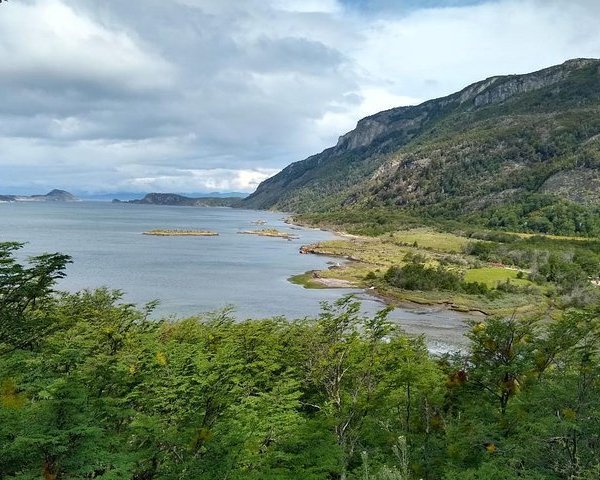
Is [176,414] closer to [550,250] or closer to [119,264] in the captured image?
[119,264]

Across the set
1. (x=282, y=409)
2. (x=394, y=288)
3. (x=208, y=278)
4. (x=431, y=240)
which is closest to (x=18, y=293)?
(x=282, y=409)

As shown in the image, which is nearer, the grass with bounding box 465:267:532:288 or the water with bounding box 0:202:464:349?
the water with bounding box 0:202:464:349

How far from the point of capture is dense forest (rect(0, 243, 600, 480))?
12204mm

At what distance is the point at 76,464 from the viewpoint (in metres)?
11.3

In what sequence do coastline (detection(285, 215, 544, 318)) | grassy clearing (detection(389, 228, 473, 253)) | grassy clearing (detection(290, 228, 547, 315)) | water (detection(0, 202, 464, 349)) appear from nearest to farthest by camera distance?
water (detection(0, 202, 464, 349)), coastline (detection(285, 215, 544, 318)), grassy clearing (detection(290, 228, 547, 315)), grassy clearing (detection(389, 228, 473, 253))

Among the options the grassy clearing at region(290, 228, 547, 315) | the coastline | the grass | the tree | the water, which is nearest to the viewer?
the tree

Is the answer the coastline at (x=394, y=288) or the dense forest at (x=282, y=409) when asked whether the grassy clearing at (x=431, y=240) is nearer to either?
the coastline at (x=394, y=288)

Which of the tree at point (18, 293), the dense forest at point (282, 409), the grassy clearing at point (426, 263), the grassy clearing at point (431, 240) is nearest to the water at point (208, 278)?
the grassy clearing at point (426, 263)

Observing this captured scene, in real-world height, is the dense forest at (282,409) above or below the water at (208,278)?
above

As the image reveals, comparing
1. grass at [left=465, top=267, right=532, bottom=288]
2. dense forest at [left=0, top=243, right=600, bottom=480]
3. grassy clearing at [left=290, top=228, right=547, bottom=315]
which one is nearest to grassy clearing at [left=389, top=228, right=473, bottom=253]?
grassy clearing at [left=290, top=228, right=547, bottom=315]

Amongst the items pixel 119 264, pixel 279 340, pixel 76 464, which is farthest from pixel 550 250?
pixel 76 464

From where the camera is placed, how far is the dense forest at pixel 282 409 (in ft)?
40.0

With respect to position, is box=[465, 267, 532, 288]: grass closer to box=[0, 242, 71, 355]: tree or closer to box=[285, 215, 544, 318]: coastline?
box=[285, 215, 544, 318]: coastline

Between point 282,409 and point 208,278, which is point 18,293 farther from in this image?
point 208,278
